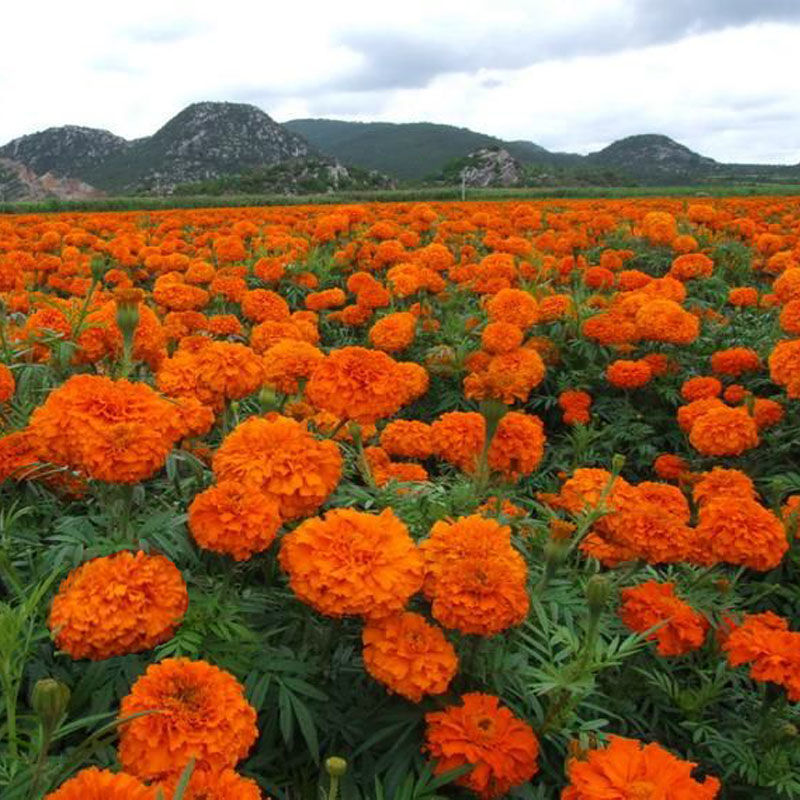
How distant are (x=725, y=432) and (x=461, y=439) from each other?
1394 mm

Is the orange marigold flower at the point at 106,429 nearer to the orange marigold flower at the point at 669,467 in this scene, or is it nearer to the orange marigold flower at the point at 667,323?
the orange marigold flower at the point at 669,467

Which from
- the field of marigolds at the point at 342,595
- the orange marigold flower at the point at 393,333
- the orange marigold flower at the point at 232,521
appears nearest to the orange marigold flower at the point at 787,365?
the field of marigolds at the point at 342,595

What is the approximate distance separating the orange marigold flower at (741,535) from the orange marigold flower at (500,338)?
1262 mm

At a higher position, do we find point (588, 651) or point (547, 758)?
point (588, 651)

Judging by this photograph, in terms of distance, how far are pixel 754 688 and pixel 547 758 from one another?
33.8 inches

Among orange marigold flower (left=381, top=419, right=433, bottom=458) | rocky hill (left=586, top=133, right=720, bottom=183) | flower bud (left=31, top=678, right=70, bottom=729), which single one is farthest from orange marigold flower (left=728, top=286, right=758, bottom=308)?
rocky hill (left=586, top=133, right=720, bottom=183)

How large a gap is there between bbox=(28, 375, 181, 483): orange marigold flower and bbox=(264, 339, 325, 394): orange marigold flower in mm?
569

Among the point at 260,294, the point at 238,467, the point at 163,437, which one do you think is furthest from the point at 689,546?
the point at 260,294

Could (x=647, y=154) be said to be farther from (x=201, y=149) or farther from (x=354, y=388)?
(x=354, y=388)

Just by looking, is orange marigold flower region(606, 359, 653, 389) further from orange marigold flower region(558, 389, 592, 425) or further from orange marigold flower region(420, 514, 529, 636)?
orange marigold flower region(420, 514, 529, 636)

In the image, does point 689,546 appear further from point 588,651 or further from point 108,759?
point 108,759

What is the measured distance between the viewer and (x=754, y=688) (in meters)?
2.10

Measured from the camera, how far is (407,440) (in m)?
2.51

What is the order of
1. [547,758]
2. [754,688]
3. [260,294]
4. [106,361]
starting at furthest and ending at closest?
[260,294], [106,361], [754,688], [547,758]
